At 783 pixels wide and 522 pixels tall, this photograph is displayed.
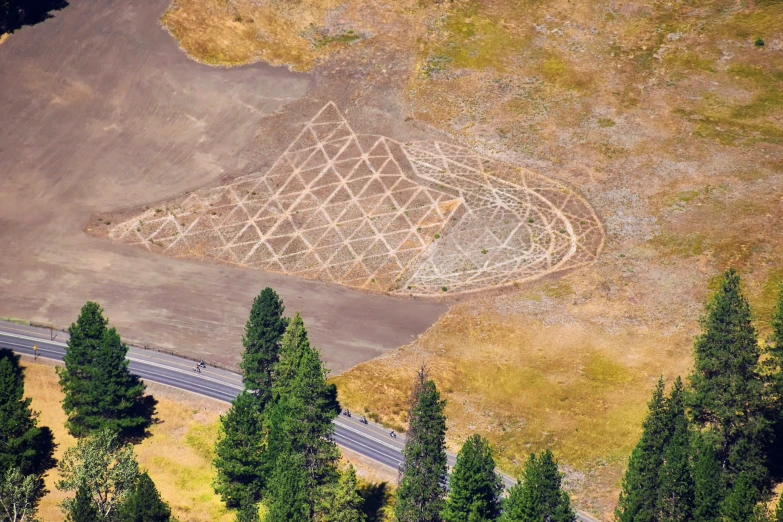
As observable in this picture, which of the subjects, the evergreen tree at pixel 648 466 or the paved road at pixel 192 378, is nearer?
the evergreen tree at pixel 648 466

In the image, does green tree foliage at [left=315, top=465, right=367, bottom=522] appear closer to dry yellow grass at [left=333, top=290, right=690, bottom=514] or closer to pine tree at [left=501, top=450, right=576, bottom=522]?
pine tree at [left=501, top=450, right=576, bottom=522]

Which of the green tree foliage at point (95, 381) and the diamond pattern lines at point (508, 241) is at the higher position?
the diamond pattern lines at point (508, 241)

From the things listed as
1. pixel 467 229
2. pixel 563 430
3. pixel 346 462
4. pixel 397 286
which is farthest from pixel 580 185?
pixel 346 462

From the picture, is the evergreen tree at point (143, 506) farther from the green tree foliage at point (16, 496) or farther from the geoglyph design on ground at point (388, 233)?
the geoglyph design on ground at point (388, 233)

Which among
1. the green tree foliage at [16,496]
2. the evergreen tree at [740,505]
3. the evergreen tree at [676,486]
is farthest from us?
the green tree foliage at [16,496]

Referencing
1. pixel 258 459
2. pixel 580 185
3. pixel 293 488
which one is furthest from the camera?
pixel 580 185

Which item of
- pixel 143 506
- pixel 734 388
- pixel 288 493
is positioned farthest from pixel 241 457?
pixel 734 388

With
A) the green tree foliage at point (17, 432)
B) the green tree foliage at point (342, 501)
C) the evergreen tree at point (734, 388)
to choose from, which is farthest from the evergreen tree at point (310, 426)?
the evergreen tree at point (734, 388)

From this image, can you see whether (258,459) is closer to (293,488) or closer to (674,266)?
(293,488)
